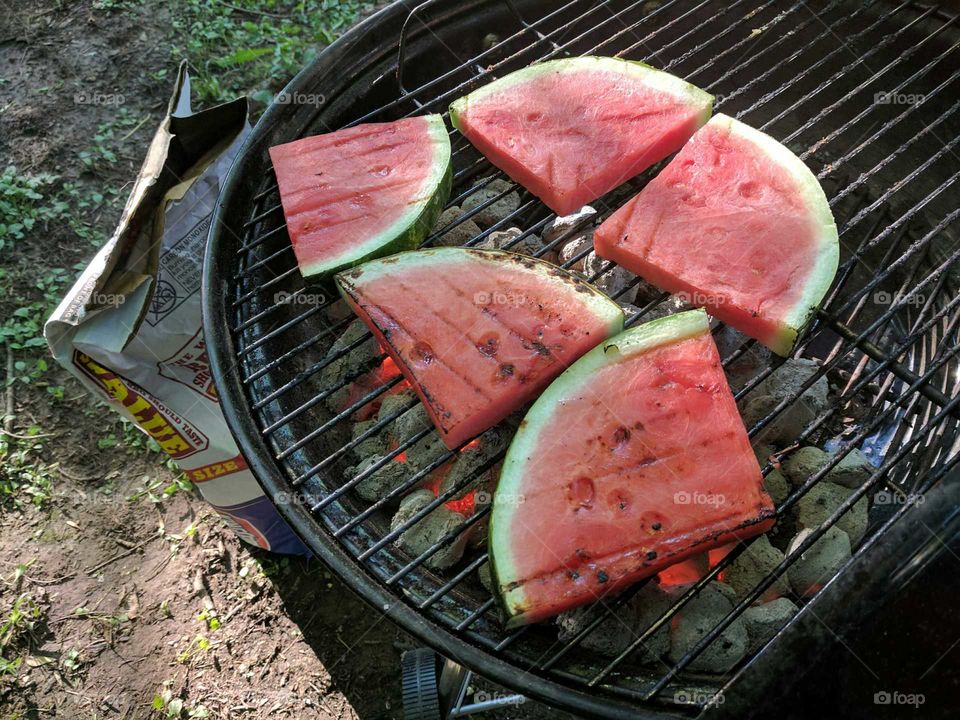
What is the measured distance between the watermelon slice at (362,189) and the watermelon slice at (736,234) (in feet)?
2.02

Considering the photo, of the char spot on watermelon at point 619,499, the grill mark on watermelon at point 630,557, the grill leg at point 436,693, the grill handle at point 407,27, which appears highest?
the grill handle at point 407,27

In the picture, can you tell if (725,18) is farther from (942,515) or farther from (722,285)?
(942,515)

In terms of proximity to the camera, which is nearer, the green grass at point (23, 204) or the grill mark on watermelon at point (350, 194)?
the grill mark on watermelon at point (350, 194)

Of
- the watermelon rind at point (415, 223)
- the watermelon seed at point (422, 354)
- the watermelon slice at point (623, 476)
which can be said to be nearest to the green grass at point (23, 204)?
the watermelon rind at point (415, 223)

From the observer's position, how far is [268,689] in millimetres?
3051

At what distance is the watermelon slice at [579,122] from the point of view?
8.43 feet

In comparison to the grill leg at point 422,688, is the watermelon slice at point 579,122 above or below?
above

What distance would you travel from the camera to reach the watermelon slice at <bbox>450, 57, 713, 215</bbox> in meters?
2.57

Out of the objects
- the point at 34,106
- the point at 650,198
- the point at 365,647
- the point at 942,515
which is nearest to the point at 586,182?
the point at 650,198

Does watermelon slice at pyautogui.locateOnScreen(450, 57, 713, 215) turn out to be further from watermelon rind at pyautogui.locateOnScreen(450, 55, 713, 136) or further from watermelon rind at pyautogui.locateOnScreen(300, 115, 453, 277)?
watermelon rind at pyautogui.locateOnScreen(300, 115, 453, 277)

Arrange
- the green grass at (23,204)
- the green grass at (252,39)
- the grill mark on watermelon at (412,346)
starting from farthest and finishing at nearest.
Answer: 1. the green grass at (252,39)
2. the green grass at (23,204)
3. the grill mark on watermelon at (412,346)

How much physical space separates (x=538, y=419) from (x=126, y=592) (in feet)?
7.44

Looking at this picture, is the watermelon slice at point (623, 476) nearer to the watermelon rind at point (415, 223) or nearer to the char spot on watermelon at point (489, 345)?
the char spot on watermelon at point (489, 345)

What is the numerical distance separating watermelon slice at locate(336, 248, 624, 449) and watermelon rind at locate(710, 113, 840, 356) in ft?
1.64
